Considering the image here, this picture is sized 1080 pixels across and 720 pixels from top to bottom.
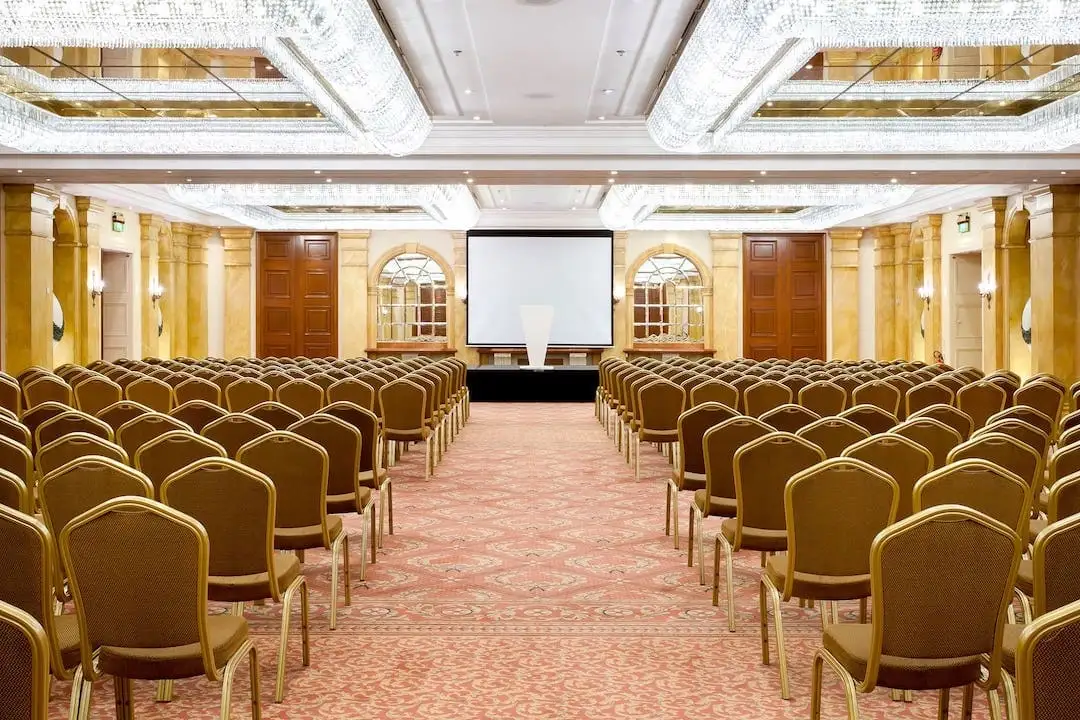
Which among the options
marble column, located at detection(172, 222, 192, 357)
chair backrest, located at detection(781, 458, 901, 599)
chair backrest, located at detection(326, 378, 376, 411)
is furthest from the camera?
marble column, located at detection(172, 222, 192, 357)

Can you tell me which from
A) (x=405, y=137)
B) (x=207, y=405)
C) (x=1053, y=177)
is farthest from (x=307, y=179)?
(x=1053, y=177)

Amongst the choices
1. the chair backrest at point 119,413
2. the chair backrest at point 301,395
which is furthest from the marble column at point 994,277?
the chair backrest at point 119,413

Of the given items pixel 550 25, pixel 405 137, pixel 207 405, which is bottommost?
pixel 207 405

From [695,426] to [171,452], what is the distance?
10.1 ft

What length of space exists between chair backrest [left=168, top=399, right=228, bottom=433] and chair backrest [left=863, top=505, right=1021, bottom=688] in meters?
4.49

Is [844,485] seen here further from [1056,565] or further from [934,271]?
[934,271]

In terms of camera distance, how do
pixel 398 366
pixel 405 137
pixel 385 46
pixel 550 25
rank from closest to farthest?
pixel 385 46 → pixel 550 25 → pixel 405 137 → pixel 398 366

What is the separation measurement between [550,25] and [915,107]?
15.1ft

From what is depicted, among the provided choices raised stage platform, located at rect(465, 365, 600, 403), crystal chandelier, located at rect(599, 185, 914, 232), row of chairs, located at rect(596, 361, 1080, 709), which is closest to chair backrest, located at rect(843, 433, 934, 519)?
row of chairs, located at rect(596, 361, 1080, 709)

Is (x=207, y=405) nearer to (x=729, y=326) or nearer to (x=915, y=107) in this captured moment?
(x=915, y=107)

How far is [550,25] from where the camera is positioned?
829 centimetres

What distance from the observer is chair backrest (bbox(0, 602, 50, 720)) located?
1.79 m

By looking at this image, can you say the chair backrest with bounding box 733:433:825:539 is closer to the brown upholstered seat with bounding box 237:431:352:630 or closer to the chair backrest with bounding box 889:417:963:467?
the chair backrest with bounding box 889:417:963:467

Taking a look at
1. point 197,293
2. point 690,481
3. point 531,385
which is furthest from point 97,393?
point 197,293
